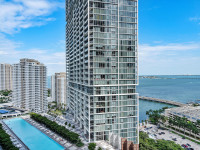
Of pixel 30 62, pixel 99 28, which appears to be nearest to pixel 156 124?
pixel 99 28

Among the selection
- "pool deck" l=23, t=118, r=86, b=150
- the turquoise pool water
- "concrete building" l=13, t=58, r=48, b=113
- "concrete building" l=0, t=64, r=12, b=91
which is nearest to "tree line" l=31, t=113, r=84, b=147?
"pool deck" l=23, t=118, r=86, b=150

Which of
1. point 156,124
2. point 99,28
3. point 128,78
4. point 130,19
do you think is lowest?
point 156,124

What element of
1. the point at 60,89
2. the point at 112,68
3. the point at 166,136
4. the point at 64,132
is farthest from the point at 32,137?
the point at 60,89

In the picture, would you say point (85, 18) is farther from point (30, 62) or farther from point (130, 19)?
point (30, 62)

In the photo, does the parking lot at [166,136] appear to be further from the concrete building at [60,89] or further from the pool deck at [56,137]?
the concrete building at [60,89]

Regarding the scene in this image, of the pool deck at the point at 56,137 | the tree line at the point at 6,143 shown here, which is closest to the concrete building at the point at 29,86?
the pool deck at the point at 56,137

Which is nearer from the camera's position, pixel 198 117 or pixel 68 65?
pixel 198 117

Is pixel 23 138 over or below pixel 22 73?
below

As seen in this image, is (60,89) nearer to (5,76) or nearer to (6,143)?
(6,143)
